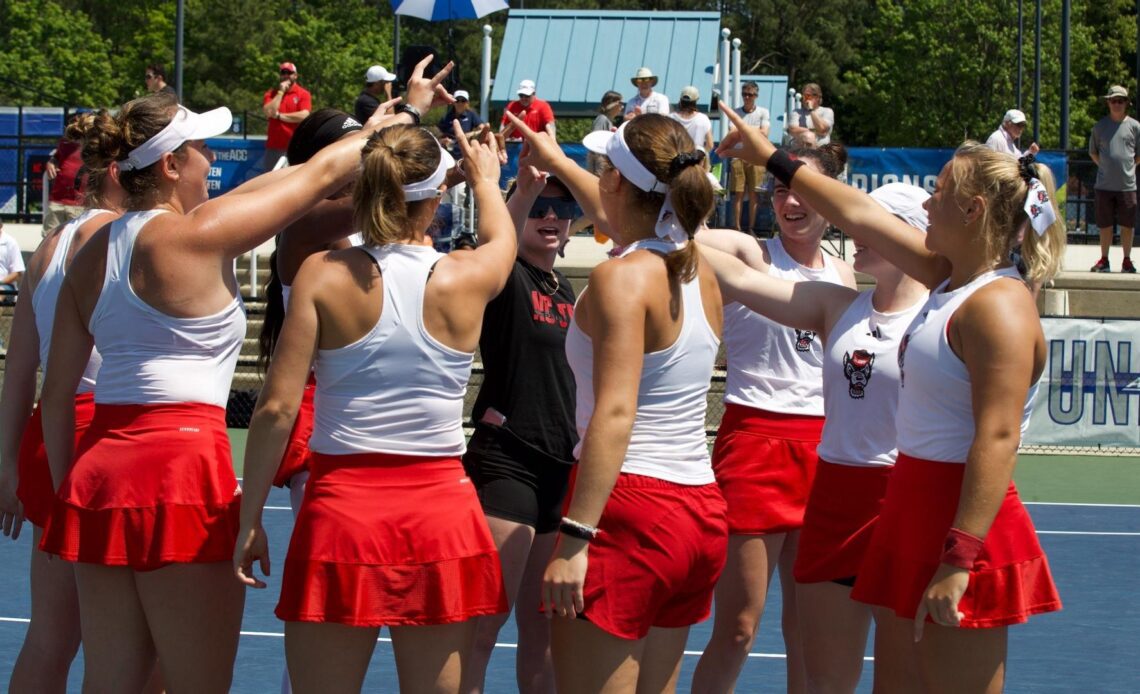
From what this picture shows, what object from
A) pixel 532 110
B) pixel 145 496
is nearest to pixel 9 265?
pixel 532 110

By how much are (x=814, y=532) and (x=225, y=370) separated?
5.90 ft

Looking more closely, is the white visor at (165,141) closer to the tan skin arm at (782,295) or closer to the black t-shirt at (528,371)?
the black t-shirt at (528,371)

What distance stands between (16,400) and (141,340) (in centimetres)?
76

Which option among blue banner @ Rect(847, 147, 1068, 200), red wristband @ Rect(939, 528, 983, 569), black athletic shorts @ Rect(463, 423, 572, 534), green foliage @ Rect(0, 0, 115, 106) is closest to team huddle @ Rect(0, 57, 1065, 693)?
red wristband @ Rect(939, 528, 983, 569)

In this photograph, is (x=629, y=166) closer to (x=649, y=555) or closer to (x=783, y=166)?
(x=783, y=166)

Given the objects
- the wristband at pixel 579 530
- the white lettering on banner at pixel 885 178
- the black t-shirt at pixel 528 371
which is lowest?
the wristband at pixel 579 530

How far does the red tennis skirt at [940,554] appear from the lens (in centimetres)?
356

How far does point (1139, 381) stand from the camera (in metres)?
12.2

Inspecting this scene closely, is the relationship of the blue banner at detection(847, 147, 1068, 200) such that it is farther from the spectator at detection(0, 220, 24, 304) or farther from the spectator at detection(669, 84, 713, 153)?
the spectator at detection(0, 220, 24, 304)

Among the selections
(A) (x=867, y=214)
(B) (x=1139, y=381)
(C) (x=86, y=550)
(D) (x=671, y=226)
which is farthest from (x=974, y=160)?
(B) (x=1139, y=381)

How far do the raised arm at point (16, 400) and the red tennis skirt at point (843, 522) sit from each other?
2.31 meters

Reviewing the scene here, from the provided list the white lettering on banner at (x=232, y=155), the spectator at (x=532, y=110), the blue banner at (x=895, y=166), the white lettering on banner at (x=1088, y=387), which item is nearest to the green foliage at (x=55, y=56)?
the white lettering on banner at (x=232, y=155)

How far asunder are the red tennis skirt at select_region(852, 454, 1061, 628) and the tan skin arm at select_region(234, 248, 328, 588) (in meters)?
1.48

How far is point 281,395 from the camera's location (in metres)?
3.49
